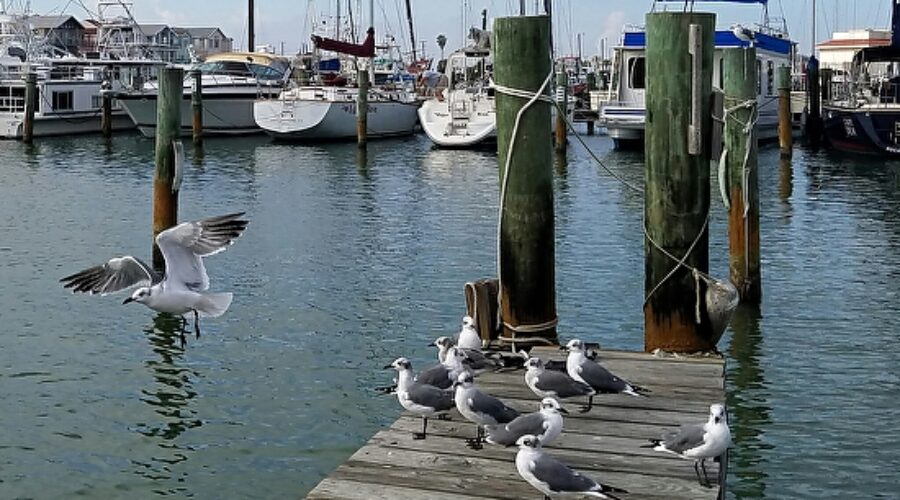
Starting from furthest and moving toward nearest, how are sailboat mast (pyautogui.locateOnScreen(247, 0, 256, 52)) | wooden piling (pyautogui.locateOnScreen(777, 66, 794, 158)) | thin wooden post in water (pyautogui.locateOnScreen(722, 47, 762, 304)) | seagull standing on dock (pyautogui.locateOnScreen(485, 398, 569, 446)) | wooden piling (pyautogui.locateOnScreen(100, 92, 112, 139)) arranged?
1. sailboat mast (pyautogui.locateOnScreen(247, 0, 256, 52))
2. wooden piling (pyautogui.locateOnScreen(100, 92, 112, 139))
3. wooden piling (pyautogui.locateOnScreen(777, 66, 794, 158))
4. thin wooden post in water (pyautogui.locateOnScreen(722, 47, 762, 304))
5. seagull standing on dock (pyautogui.locateOnScreen(485, 398, 569, 446))

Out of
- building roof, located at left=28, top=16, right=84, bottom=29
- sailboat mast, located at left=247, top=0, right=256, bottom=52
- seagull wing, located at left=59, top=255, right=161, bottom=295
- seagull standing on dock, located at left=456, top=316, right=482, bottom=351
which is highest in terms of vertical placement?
building roof, located at left=28, top=16, right=84, bottom=29

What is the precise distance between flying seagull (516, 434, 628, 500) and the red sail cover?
4535 cm

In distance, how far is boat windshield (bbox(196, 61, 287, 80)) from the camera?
55.2m

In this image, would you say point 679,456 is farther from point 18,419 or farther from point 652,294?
point 18,419

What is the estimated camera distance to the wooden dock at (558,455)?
5.75 meters

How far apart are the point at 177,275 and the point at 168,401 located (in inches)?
44.0

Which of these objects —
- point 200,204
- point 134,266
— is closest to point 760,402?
point 134,266

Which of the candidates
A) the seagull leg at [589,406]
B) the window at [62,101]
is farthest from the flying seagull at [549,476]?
the window at [62,101]

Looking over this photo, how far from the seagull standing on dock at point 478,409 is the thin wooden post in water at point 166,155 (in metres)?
9.33

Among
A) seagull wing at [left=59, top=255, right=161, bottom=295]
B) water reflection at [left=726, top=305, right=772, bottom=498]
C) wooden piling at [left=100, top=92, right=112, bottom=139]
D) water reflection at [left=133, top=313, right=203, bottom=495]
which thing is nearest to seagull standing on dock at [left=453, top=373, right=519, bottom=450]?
water reflection at [left=726, top=305, right=772, bottom=498]

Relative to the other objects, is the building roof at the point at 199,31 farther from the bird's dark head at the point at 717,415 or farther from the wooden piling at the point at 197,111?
the bird's dark head at the point at 717,415

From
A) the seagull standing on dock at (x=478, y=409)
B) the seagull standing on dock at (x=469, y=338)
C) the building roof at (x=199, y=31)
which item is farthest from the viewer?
the building roof at (x=199, y=31)

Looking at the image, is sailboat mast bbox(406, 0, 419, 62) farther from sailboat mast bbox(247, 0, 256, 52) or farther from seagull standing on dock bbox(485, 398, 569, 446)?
seagull standing on dock bbox(485, 398, 569, 446)

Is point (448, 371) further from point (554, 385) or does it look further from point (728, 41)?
point (728, 41)
